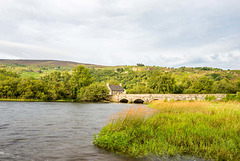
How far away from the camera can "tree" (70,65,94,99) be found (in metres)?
75.6

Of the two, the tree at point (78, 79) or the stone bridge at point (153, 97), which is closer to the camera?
the stone bridge at point (153, 97)

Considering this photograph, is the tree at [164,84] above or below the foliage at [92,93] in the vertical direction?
above

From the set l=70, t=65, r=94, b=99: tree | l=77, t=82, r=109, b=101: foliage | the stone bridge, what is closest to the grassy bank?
the stone bridge

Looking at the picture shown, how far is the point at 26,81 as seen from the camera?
6112 cm

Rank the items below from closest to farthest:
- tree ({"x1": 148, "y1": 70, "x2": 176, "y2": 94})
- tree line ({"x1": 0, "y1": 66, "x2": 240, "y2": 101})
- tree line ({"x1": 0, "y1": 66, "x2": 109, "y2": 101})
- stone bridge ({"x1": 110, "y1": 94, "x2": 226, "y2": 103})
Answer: stone bridge ({"x1": 110, "y1": 94, "x2": 226, "y2": 103}) < tree line ({"x1": 0, "y1": 66, "x2": 109, "y2": 101}) < tree line ({"x1": 0, "y1": 66, "x2": 240, "y2": 101}) < tree ({"x1": 148, "y1": 70, "x2": 176, "y2": 94})

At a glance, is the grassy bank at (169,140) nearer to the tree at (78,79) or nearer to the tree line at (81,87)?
the tree line at (81,87)

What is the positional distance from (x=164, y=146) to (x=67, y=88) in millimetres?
70523

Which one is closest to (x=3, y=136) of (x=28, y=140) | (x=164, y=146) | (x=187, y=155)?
(x=28, y=140)

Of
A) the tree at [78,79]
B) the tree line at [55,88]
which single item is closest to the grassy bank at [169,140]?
the tree line at [55,88]

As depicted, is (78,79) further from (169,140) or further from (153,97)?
(169,140)

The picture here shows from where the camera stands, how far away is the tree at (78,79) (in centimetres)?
7559

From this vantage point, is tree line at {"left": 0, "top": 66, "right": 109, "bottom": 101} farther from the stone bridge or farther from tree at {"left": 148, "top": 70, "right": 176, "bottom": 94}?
tree at {"left": 148, "top": 70, "right": 176, "bottom": 94}

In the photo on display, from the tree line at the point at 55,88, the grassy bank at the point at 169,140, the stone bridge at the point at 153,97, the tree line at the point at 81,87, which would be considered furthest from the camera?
the tree line at the point at 81,87

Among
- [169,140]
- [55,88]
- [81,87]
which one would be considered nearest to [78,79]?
[81,87]
